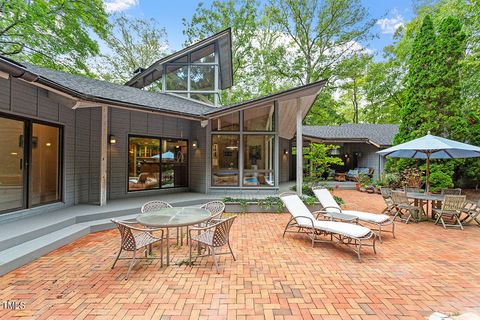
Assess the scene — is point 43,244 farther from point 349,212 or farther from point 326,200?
point 349,212

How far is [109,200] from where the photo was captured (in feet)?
23.1

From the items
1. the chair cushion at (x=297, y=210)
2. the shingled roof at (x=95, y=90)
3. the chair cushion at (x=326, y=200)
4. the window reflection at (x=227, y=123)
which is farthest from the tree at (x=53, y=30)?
the chair cushion at (x=326, y=200)

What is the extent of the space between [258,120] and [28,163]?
22.5ft

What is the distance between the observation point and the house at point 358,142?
1448cm

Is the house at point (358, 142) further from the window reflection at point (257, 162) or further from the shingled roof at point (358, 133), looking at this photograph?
the window reflection at point (257, 162)

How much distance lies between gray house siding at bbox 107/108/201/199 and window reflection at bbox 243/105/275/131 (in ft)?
6.18

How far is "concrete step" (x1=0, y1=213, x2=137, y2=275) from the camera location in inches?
131

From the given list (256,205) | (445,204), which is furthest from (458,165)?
(256,205)

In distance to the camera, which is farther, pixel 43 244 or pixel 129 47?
pixel 129 47

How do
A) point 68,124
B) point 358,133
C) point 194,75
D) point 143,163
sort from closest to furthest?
point 68,124 < point 143,163 < point 194,75 < point 358,133

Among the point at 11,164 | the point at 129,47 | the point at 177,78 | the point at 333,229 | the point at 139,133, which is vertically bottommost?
the point at 333,229

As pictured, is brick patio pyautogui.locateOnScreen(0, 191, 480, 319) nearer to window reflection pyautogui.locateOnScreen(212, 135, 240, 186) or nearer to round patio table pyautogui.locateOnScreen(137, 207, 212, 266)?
round patio table pyautogui.locateOnScreen(137, 207, 212, 266)

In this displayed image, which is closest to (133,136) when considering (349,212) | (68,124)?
(68,124)

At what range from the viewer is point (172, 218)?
3.80 metres
